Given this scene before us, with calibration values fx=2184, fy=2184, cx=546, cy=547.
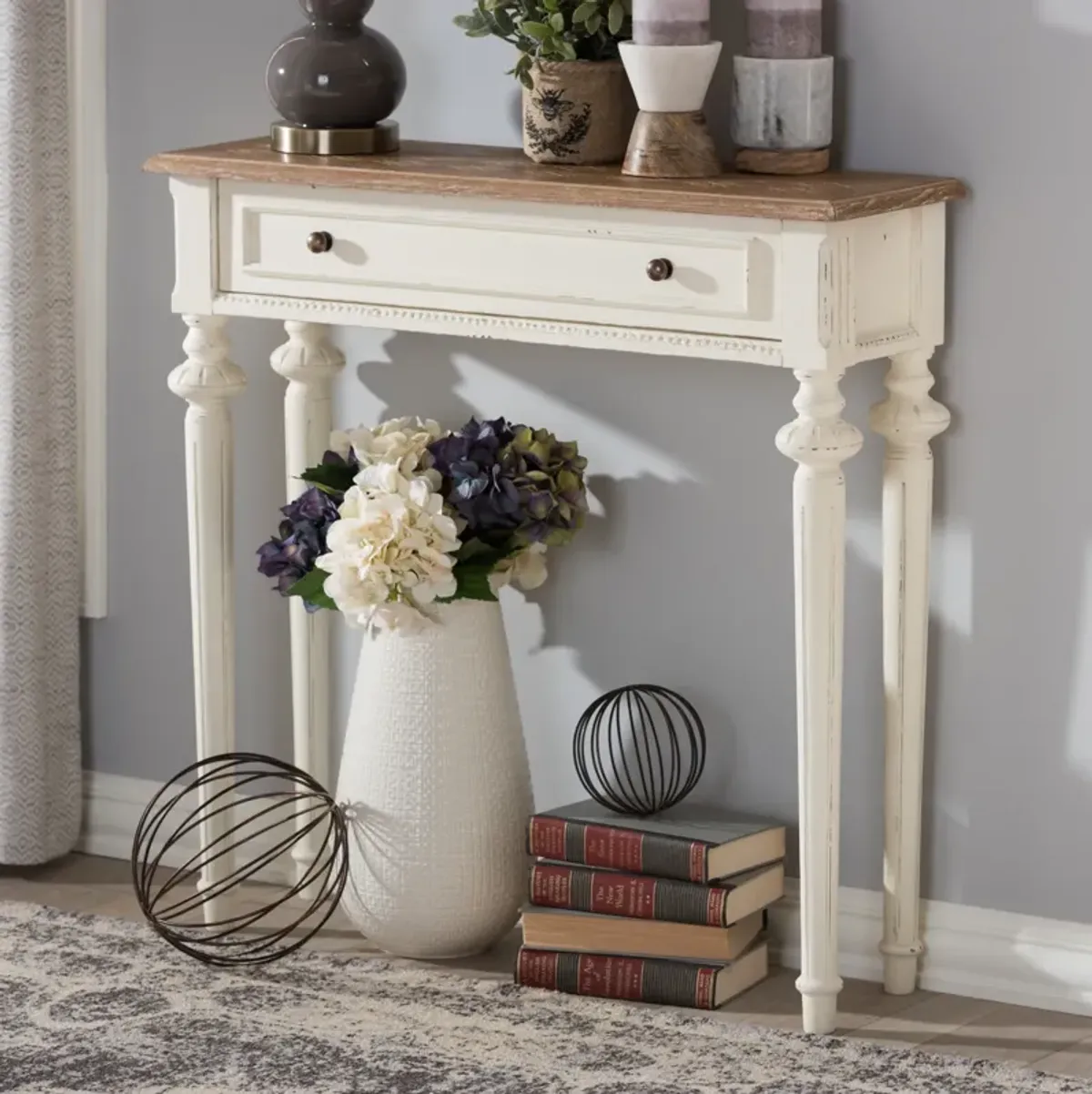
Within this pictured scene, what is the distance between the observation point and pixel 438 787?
2.54 m

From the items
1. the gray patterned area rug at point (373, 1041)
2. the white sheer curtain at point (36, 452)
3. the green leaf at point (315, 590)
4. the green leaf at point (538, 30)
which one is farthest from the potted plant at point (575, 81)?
the gray patterned area rug at point (373, 1041)

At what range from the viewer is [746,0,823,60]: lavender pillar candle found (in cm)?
234

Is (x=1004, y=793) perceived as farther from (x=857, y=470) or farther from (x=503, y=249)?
(x=503, y=249)

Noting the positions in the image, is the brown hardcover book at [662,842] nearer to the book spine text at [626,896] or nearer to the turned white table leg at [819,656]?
the book spine text at [626,896]

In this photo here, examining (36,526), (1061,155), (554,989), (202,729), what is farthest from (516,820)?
(1061,155)

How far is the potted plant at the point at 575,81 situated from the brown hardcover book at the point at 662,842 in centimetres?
75

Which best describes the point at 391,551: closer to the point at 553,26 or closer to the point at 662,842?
the point at 662,842

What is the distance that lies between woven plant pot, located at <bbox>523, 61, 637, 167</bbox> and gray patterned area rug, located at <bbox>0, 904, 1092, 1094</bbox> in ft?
3.12

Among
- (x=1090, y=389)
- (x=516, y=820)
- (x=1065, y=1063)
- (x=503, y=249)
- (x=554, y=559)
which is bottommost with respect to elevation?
(x=1065, y=1063)

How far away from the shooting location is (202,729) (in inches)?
106

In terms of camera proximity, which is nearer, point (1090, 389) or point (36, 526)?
point (1090, 389)

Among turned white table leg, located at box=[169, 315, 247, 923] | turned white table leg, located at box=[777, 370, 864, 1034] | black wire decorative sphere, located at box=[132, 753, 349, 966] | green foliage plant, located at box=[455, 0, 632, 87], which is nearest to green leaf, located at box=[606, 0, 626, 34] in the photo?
green foliage plant, located at box=[455, 0, 632, 87]

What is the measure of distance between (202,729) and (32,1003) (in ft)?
1.33

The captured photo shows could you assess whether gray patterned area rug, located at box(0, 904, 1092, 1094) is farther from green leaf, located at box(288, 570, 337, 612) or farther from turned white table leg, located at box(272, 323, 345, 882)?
green leaf, located at box(288, 570, 337, 612)
